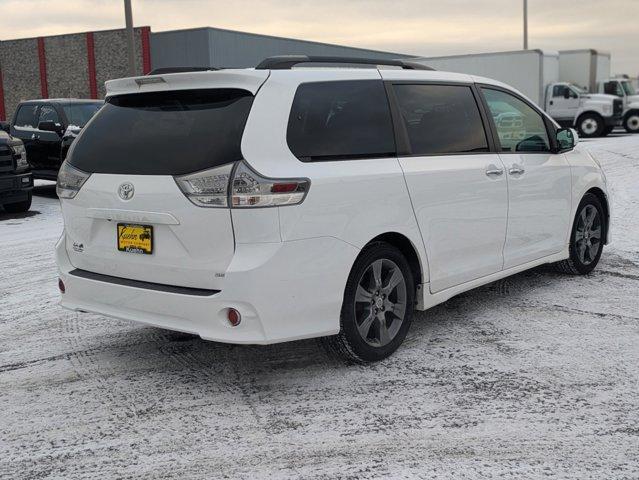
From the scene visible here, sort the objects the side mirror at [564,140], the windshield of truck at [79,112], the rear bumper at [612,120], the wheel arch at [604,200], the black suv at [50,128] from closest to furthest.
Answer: the side mirror at [564,140] < the wheel arch at [604,200] < the black suv at [50,128] < the windshield of truck at [79,112] < the rear bumper at [612,120]

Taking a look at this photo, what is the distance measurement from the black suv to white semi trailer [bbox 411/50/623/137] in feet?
63.1

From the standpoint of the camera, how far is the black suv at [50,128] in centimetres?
1399

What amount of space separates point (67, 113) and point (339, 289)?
11.5 meters

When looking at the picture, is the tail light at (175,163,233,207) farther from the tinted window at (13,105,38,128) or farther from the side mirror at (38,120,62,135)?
the tinted window at (13,105,38,128)

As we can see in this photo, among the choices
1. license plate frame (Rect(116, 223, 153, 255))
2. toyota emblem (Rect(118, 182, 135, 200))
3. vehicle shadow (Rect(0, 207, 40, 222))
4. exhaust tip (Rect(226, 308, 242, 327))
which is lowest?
vehicle shadow (Rect(0, 207, 40, 222))

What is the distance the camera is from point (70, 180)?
4.64 metres

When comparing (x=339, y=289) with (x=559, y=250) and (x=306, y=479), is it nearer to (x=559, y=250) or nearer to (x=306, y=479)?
(x=306, y=479)

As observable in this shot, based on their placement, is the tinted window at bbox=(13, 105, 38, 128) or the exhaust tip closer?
the exhaust tip

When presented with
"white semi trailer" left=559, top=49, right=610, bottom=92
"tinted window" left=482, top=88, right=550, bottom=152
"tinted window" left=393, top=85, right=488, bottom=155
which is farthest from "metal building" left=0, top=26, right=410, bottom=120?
"tinted window" left=393, top=85, right=488, bottom=155

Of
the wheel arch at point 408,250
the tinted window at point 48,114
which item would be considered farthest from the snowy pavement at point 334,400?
the tinted window at point 48,114

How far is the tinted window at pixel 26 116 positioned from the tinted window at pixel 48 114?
196mm

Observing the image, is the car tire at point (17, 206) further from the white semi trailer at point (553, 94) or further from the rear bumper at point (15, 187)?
the white semi trailer at point (553, 94)

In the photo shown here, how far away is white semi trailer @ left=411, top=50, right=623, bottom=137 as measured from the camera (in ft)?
96.0

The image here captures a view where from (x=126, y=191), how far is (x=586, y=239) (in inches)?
173
